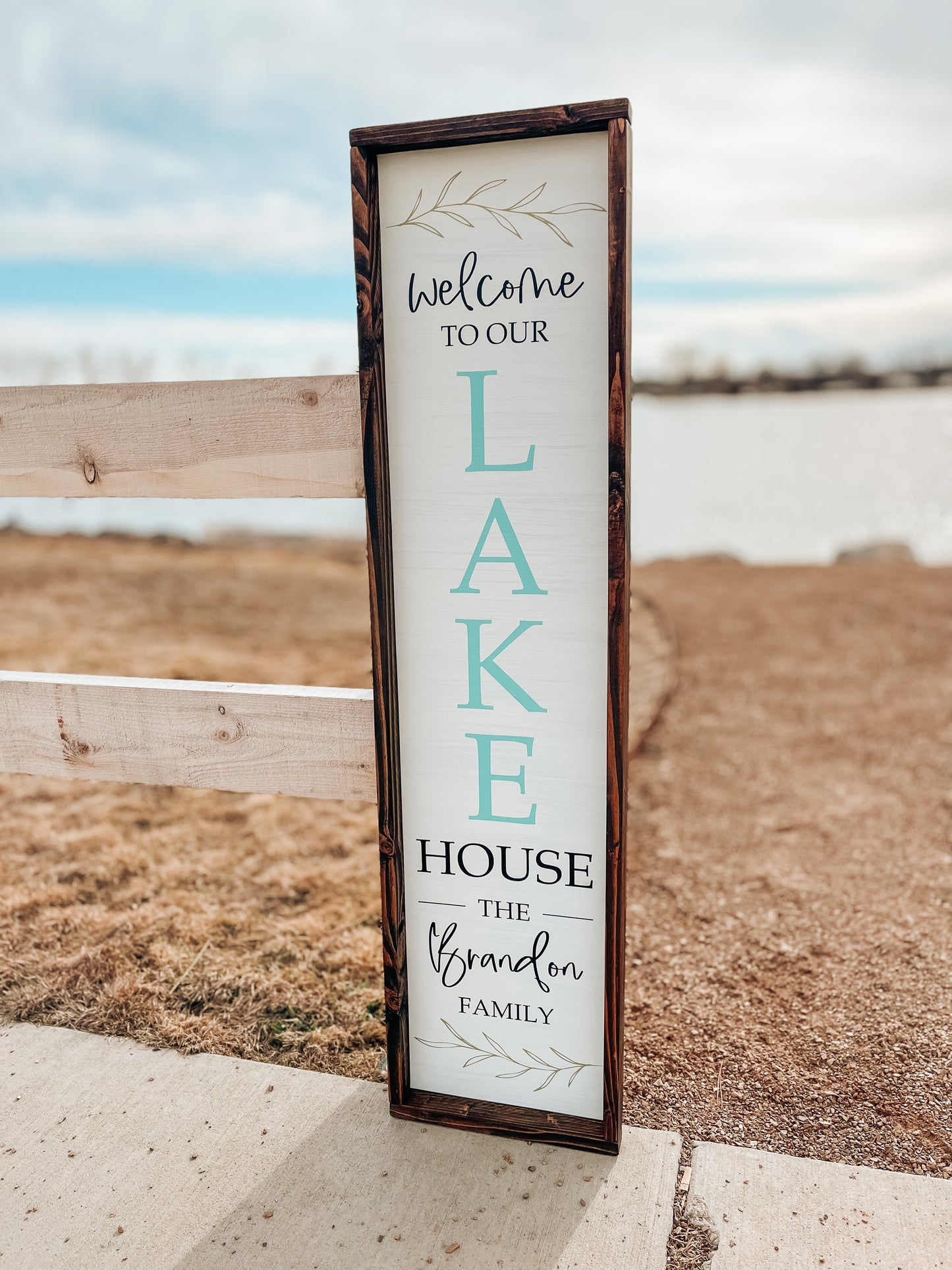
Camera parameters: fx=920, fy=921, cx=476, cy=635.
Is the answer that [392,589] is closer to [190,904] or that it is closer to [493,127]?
[493,127]

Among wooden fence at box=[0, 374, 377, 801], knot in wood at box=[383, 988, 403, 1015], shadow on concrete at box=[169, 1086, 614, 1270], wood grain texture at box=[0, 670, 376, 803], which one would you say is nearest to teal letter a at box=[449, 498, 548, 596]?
wooden fence at box=[0, 374, 377, 801]

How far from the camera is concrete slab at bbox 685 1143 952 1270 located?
5.28 ft

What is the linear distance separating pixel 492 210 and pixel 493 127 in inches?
5.1

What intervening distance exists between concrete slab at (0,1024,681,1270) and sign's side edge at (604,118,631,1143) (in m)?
0.20

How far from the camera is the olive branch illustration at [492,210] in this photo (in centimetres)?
158

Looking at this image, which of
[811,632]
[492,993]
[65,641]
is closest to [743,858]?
[492,993]

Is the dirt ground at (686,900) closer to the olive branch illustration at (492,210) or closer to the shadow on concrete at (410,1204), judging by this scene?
the shadow on concrete at (410,1204)

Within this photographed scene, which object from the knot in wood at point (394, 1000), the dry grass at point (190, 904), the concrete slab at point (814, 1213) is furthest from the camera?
the dry grass at point (190, 904)

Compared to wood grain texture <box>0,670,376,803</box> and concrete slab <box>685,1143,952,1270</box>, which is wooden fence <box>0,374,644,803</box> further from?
concrete slab <box>685,1143,952,1270</box>

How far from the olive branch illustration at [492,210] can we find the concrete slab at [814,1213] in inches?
69.7

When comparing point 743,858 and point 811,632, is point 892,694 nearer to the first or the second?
point 811,632

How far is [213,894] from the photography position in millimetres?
2943

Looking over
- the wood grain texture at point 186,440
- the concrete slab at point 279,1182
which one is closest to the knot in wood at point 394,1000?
the concrete slab at point 279,1182

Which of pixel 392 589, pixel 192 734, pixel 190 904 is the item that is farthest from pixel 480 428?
pixel 190 904
